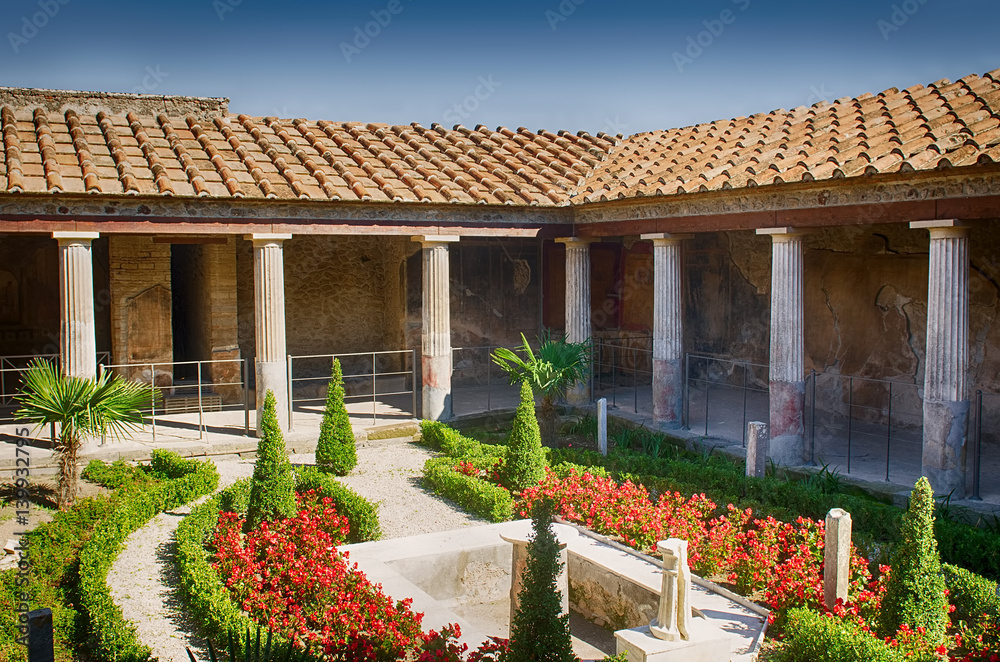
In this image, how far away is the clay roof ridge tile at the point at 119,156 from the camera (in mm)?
12031

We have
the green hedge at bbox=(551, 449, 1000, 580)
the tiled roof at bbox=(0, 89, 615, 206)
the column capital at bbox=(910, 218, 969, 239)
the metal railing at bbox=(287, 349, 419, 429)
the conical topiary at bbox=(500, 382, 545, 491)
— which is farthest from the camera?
the metal railing at bbox=(287, 349, 419, 429)

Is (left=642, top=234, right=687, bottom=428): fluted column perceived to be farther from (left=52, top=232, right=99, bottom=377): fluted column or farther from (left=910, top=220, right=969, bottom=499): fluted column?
(left=52, top=232, right=99, bottom=377): fluted column

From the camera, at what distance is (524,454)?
35.2 ft

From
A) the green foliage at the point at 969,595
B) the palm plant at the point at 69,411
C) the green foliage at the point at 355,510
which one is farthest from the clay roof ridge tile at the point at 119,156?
the green foliage at the point at 969,595

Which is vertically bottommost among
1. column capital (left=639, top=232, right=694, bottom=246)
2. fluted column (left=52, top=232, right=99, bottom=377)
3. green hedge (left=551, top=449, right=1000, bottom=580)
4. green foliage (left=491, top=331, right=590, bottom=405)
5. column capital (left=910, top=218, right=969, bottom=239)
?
green hedge (left=551, top=449, right=1000, bottom=580)

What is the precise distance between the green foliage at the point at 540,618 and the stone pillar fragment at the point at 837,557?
8.74ft

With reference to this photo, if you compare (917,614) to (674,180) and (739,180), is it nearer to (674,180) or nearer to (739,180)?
(739,180)

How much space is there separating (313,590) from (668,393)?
290 inches

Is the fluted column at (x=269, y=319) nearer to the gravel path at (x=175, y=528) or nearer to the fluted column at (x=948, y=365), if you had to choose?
the gravel path at (x=175, y=528)

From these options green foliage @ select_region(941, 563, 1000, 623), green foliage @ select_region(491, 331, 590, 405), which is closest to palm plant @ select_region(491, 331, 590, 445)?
green foliage @ select_region(491, 331, 590, 405)

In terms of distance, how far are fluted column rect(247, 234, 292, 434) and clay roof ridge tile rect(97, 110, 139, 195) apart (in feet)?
5.91

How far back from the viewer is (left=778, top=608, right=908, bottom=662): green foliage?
6.10m

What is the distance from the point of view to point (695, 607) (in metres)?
7.50

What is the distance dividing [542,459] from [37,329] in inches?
470
